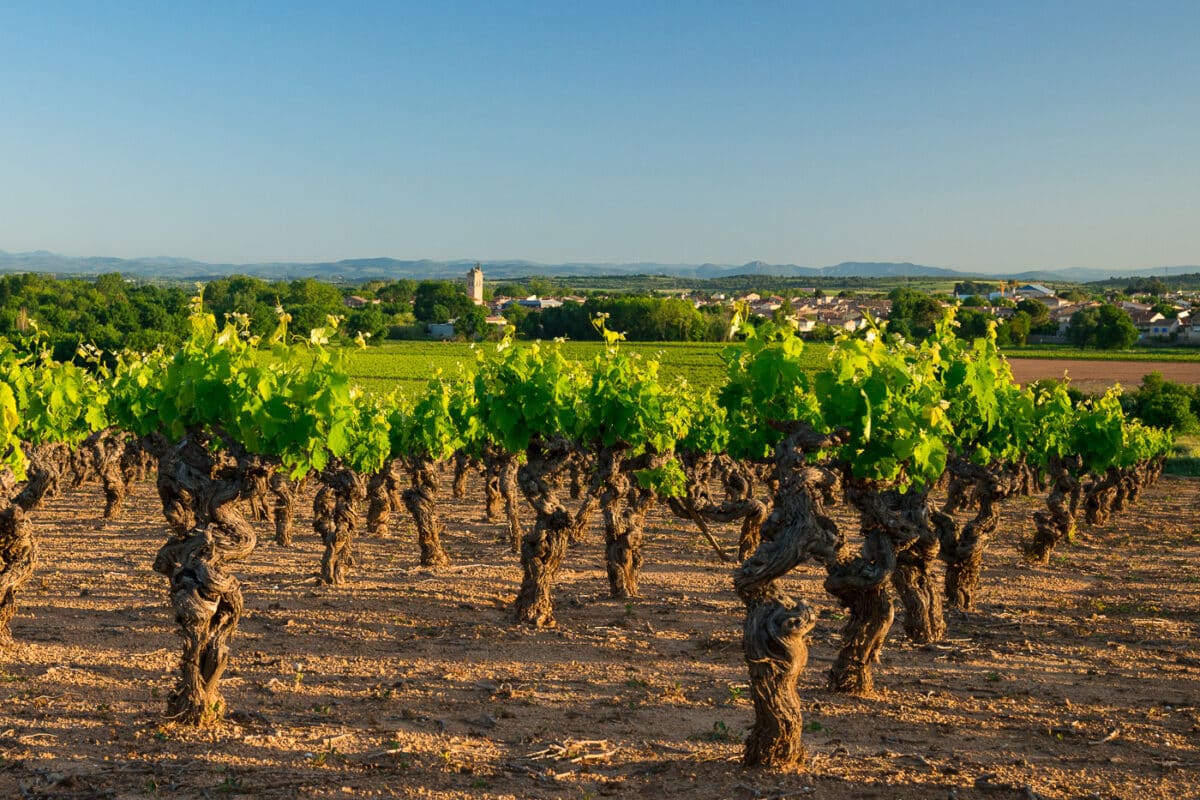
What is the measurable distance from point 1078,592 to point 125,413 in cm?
1482

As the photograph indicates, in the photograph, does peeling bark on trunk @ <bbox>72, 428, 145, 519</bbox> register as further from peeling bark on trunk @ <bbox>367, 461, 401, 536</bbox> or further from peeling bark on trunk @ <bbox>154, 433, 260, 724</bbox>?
peeling bark on trunk @ <bbox>154, 433, 260, 724</bbox>

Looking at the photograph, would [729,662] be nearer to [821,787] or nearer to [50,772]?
[821,787]

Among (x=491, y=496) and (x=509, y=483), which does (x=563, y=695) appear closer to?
(x=509, y=483)

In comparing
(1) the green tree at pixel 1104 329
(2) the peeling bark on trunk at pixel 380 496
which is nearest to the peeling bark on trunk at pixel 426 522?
(2) the peeling bark on trunk at pixel 380 496

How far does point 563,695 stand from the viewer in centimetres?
989

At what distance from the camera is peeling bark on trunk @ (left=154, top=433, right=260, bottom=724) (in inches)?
327

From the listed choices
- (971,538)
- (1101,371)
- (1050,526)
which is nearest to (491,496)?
(971,538)

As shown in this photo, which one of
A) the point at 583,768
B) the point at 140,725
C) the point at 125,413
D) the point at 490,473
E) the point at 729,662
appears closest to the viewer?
the point at 583,768

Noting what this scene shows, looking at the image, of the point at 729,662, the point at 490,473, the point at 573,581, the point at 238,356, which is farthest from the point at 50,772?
the point at 490,473

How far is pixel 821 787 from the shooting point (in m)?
7.37

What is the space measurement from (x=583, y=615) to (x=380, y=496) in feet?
22.8

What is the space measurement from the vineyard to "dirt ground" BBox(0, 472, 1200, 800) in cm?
5

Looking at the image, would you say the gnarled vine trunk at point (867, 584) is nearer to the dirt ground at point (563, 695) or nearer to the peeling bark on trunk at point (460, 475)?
the dirt ground at point (563, 695)

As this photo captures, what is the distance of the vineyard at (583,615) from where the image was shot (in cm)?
771
